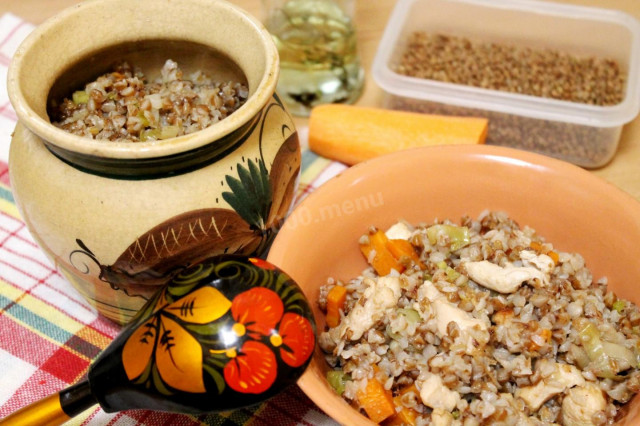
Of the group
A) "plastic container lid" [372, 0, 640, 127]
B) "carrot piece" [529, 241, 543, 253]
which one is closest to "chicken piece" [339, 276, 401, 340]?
"carrot piece" [529, 241, 543, 253]

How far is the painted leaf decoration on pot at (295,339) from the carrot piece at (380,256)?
0.28 meters

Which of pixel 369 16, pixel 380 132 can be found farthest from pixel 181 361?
pixel 369 16

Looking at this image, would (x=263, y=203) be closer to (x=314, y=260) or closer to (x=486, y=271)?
(x=314, y=260)

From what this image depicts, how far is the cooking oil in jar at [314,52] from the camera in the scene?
1.70m

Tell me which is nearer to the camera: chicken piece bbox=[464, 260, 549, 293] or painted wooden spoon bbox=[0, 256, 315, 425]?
painted wooden spoon bbox=[0, 256, 315, 425]

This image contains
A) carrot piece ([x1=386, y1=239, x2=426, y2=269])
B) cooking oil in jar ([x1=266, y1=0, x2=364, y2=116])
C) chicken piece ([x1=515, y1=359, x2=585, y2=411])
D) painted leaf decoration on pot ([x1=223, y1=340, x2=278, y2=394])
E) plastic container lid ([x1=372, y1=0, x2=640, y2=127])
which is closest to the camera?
painted leaf decoration on pot ([x1=223, y1=340, x2=278, y2=394])

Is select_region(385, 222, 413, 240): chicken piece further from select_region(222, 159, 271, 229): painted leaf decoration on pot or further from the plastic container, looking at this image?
the plastic container

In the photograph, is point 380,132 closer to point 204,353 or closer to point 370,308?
point 370,308

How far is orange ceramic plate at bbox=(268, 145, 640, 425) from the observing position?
42.7 inches

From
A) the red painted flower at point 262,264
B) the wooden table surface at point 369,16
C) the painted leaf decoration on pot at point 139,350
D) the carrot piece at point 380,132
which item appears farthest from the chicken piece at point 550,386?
the wooden table surface at point 369,16

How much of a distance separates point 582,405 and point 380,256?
39 centimetres

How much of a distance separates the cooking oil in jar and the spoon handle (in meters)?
1.03

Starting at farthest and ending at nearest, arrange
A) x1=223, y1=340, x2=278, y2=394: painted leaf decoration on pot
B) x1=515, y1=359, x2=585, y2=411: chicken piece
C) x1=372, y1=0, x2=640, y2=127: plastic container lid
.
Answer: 1. x1=372, y1=0, x2=640, y2=127: plastic container lid
2. x1=515, y1=359, x2=585, y2=411: chicken piece
3. x1=223, y1=340, x2=278, y2=394: painted leaf decoration on pot

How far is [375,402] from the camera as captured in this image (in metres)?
0.94
